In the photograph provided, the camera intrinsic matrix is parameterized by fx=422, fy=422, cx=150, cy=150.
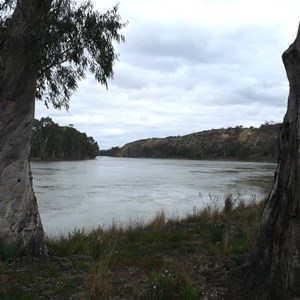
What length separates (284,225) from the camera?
4.19 m

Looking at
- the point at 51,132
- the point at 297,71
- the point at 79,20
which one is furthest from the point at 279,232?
the point at 51,132

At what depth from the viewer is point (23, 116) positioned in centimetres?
601

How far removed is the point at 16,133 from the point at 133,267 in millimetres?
2463

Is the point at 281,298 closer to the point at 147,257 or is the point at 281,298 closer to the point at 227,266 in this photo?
the point at 227,266

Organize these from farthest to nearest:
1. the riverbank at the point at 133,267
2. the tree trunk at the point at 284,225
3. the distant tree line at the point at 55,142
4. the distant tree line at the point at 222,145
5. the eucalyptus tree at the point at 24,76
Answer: the distant tree line at the point at 222,145 → the distant tree line at the point at 55,142 → the eucalyptus tree at the point at 24,76 → the riverbank at the point at 133,267 → the tree trunk at the point at 284,225

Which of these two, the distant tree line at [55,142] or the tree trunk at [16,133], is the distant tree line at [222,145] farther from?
the tree trunk at [16,133]

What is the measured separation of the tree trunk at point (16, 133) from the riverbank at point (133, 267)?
1.05 feet

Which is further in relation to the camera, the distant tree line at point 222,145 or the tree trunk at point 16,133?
the distant tree line at point 222,145

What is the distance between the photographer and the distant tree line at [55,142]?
86.4 metres

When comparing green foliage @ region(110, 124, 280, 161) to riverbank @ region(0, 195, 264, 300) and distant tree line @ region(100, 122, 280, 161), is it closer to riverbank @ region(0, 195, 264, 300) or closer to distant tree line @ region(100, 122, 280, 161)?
distant tree line @ region(100, 122, 280, 161)

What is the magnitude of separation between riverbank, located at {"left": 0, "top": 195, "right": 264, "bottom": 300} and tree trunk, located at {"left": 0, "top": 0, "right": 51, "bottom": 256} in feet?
1.05

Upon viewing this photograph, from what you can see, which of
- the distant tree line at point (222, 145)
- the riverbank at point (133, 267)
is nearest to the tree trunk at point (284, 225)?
the riverbank at point (133, 267)

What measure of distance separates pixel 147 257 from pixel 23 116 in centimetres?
272

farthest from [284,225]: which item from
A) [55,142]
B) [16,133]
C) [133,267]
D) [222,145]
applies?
[222,145]
